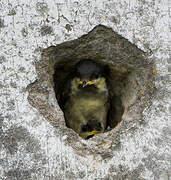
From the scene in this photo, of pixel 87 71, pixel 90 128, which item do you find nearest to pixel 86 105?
pixel 90 128

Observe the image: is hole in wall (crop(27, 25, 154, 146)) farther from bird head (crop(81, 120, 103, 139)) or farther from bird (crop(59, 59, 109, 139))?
bird head (crop(81, 120, 103, 139))

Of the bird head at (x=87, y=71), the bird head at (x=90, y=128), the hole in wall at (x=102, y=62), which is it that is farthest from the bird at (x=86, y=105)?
the hole in wall at (x=102, y=62)

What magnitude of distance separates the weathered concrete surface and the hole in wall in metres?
0.04

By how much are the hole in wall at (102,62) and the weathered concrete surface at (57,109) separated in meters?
0.04

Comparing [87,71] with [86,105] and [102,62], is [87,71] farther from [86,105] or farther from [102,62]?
[86,105]

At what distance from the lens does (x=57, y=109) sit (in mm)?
1791

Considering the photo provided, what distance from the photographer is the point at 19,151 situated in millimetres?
1645

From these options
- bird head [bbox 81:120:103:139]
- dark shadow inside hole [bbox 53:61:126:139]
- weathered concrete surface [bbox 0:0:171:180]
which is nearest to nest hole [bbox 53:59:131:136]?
dark shadow inside hole [bbox 53:61:126:139]

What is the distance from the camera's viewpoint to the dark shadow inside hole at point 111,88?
2506mm

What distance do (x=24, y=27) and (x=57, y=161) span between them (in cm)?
85

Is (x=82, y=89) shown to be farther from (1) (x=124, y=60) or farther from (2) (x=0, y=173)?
(2) (x=0, y=173)

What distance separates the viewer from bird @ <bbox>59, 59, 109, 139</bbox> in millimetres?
2609

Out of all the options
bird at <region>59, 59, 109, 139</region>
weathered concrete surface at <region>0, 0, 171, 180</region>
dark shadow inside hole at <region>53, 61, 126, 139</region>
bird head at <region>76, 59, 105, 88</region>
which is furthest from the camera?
bird at <region>59, 59, 109, 139</region>

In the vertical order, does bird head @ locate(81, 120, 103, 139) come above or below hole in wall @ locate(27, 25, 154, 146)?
below
